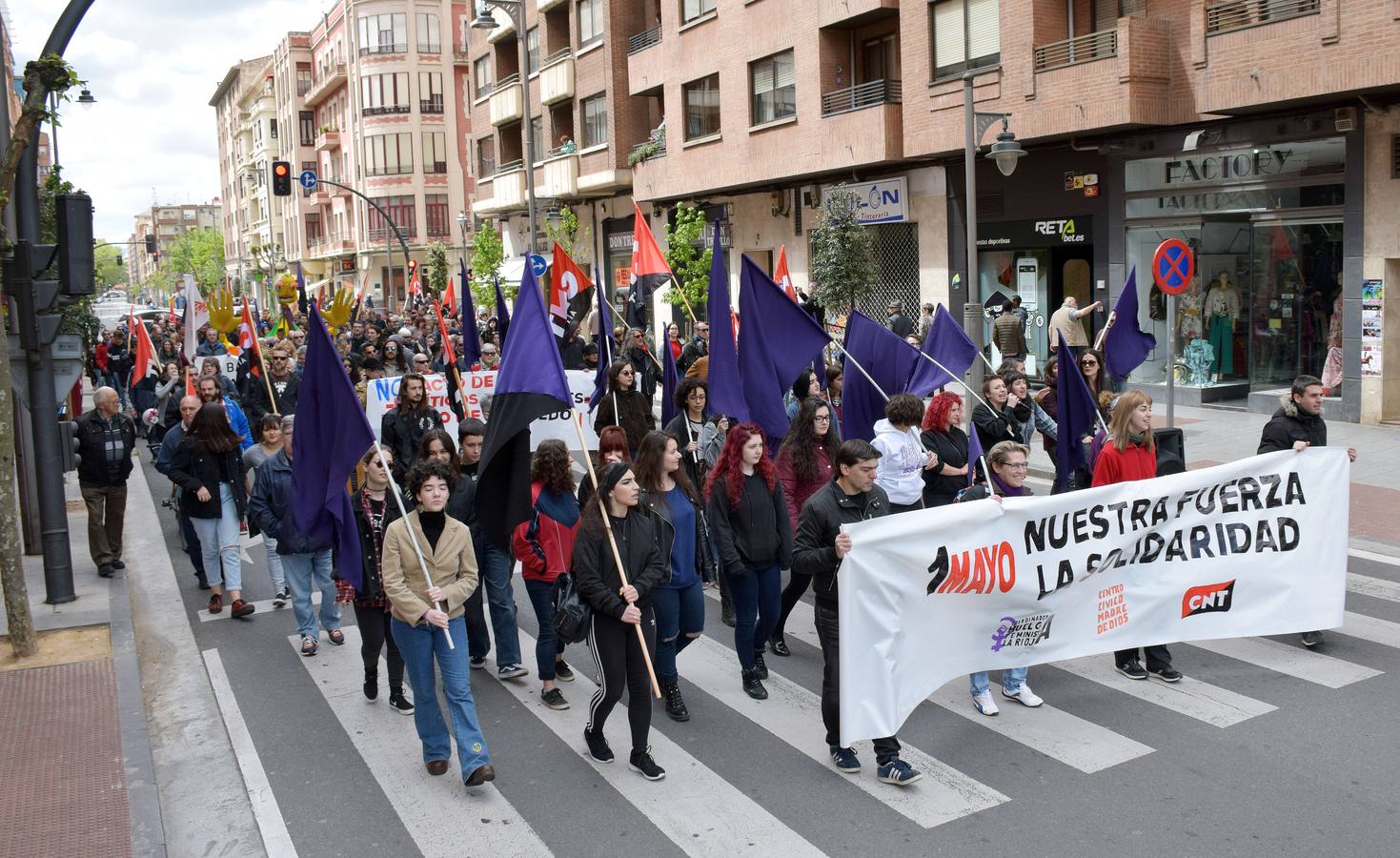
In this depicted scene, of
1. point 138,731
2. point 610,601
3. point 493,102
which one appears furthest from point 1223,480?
point 493,102

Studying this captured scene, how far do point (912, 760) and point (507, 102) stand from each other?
38863 mm

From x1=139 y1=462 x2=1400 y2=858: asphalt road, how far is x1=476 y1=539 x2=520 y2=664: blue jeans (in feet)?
0.76

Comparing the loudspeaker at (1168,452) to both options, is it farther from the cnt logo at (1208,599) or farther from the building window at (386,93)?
the building window at (386,93)

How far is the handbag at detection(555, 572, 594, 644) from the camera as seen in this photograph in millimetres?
6371

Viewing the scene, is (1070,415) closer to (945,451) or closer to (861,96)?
(945,451)

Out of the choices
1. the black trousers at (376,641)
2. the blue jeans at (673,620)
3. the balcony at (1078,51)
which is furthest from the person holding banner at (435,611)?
the balcony at (1078,51)

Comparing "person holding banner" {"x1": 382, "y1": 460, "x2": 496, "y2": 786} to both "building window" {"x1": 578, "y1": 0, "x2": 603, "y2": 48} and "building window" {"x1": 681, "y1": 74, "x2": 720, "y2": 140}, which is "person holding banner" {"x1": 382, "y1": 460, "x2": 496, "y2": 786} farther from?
"building window" {"x1": 578, "y1": 0, "x2": 603, "y2": 48}

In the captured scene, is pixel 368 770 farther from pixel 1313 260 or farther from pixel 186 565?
pixel 1313 260

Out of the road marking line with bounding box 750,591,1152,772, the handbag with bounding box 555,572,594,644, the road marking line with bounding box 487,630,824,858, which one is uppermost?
the handbag with bounding box 555,572,594,644

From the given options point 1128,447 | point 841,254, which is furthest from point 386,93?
point 1128,447

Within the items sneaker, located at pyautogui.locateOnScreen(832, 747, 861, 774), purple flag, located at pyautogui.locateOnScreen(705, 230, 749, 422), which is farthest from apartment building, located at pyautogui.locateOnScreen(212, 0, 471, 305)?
sneaker, located at pyautogui.locateOnScreen(832, 747, 861, 774)

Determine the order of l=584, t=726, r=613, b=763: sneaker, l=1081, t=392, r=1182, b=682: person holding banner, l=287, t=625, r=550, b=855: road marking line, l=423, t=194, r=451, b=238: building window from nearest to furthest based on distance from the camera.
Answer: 1. l=287, t=625, r=550, b=855: road marking line
2. l=584, t=726, r=613, b=763: sneaker
3. l=1081, t=392, r=1182, b=682: person holding banner
4. l=423, t=194, r=451, b=238: building window

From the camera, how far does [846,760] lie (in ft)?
20.9

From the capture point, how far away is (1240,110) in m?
17.8
